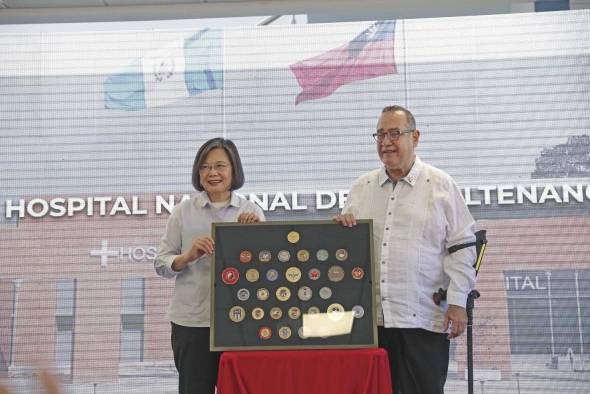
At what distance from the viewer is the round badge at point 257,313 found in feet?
7.22

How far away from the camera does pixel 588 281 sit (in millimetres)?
3961

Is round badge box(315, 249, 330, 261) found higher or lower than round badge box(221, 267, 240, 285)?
higher

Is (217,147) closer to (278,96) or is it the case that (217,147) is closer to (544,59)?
(278,96)

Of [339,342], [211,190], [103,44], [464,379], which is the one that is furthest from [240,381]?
[103,44]

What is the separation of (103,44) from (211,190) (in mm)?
2093

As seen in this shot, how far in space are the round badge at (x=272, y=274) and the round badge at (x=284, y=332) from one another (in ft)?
0.53

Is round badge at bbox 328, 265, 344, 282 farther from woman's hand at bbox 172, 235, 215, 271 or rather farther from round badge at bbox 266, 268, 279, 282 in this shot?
woman's hand at bbox 172, 235, 215, 271

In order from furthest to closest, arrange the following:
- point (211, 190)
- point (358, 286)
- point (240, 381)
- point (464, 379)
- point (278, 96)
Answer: point (278, 96) → point (464, 379) → point (211, 190) → point (358, 286) → point (240, 381)

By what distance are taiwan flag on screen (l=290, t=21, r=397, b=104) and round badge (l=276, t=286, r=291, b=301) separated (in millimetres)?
2159

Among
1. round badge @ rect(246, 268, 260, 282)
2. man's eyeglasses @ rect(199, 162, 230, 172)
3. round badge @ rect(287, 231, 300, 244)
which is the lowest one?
round badge @ rect(246, 268, 260, 282)

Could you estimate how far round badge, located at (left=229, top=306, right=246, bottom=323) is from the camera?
2.20 metres

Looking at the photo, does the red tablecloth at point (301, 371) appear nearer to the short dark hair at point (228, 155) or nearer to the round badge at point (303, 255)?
the round badge at point (303, 255)

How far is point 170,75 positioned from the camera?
4.26m

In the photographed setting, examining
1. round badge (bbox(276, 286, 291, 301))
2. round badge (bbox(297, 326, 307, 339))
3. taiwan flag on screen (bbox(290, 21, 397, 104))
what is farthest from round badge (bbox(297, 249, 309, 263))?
taiwan flag on screen (bbox(290, 21, 397, 104))
